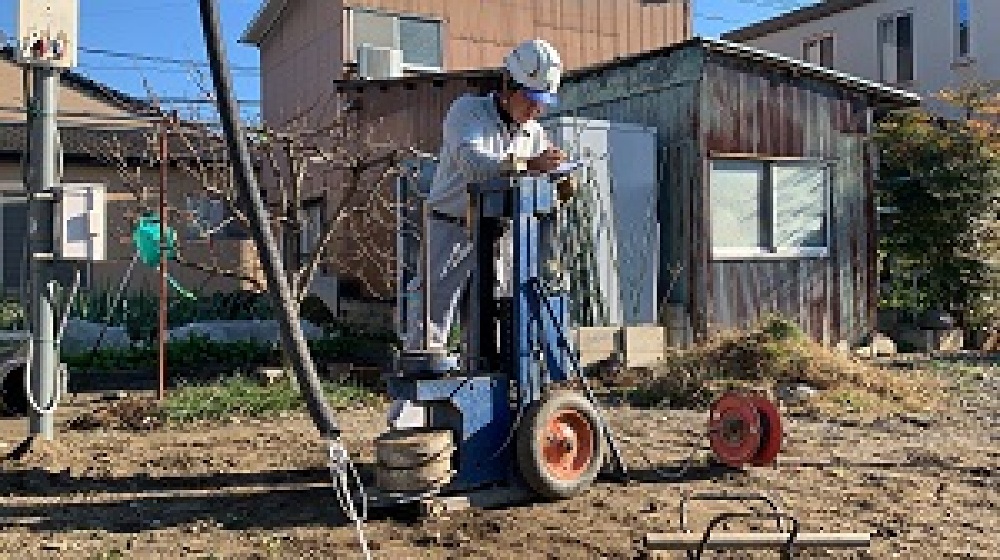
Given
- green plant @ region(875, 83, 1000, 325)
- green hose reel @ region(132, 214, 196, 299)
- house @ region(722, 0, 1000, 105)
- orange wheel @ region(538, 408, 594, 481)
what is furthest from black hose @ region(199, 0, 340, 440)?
house @ region(722, 0, 1000, 105)

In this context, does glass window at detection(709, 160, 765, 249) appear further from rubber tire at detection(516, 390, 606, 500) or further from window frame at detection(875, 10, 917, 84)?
window frame at detection(875, 10, 917, 84)

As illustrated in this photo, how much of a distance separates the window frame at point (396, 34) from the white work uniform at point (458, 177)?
35.9 feet

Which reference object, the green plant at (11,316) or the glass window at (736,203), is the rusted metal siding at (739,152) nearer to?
the glass window at (736,203)

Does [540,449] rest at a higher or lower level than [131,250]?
lower

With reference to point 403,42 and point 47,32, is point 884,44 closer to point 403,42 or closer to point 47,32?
point 403,42

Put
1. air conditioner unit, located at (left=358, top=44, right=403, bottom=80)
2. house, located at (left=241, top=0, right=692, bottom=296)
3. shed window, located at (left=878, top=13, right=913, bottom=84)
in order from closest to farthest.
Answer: house, located at (left=241, top=0, right=692, bottom=296), air conditioner unit, located at (left=358, top=44, right=403, bottom=80), shed window, located at (left=878, top=13, right=913, bottom=84)

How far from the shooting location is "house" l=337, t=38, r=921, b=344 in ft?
35.9

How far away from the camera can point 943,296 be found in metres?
13.6

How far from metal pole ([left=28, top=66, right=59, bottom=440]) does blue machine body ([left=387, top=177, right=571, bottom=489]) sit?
2892mm

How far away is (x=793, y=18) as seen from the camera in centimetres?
2520

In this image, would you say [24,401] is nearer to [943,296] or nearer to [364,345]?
[364,345]

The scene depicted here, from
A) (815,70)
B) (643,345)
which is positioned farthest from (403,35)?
(643,345)

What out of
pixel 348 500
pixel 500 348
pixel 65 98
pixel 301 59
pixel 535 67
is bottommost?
pixel 348 500

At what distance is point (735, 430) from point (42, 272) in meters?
4.34
